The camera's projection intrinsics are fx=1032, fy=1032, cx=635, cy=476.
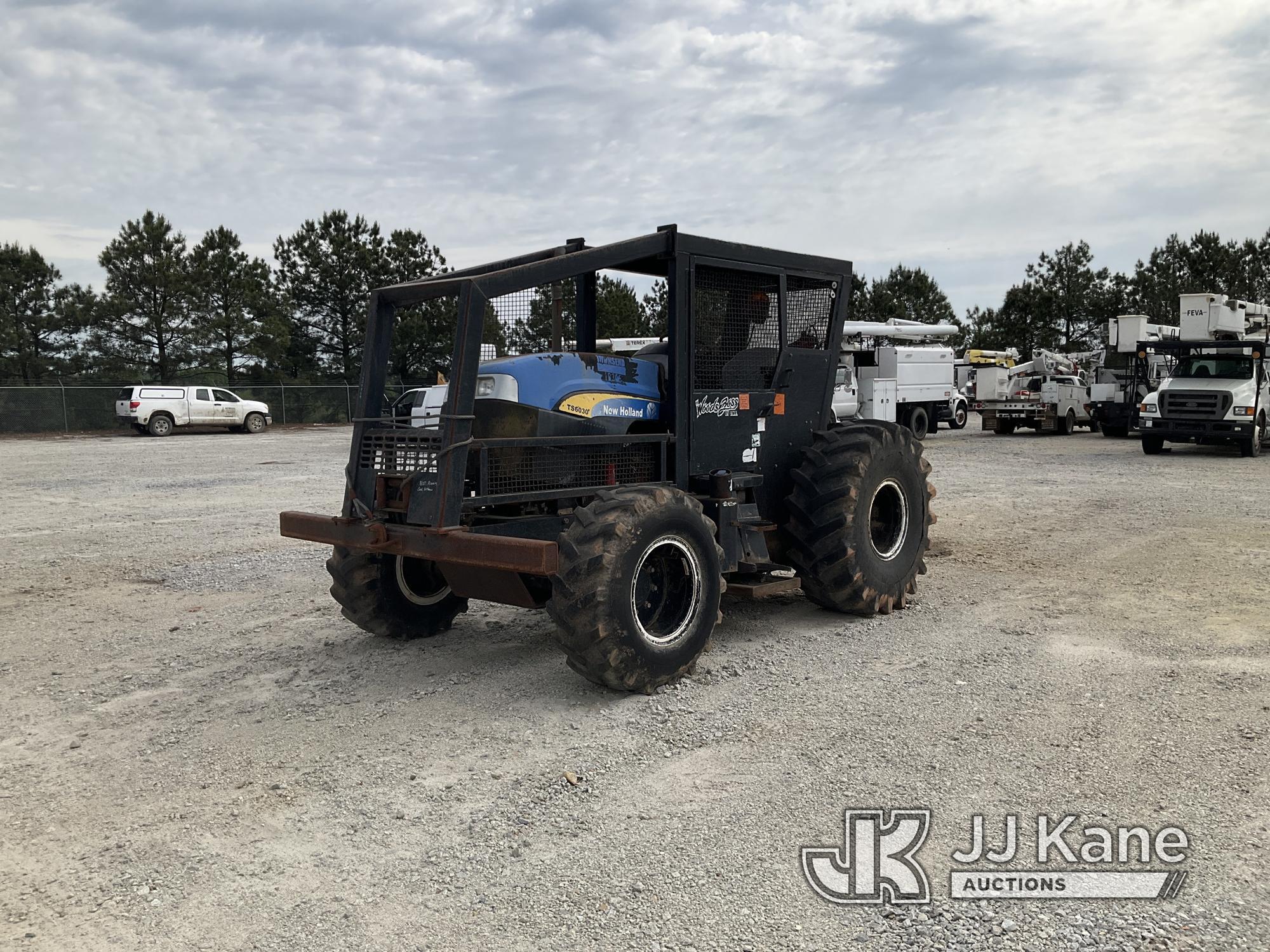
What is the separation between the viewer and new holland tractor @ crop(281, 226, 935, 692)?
17.9 feet

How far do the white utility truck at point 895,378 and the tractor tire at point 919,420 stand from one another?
0.02 metres

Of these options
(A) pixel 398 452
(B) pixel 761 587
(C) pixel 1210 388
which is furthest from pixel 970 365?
(A) pixel 398 452

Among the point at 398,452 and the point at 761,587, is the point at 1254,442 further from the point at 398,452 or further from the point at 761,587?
the point at 398,452

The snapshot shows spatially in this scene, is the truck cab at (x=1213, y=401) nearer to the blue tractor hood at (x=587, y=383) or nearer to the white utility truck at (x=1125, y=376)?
the white utility truck at (x=1125, y=376)

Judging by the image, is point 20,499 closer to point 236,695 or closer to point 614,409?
point 236,695

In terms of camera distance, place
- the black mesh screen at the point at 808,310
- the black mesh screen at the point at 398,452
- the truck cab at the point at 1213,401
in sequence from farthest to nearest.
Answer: the truck cab at the point at 1213,401
the black mesh screen at the point at 808,310
the black mesh screen at the point at 398,452

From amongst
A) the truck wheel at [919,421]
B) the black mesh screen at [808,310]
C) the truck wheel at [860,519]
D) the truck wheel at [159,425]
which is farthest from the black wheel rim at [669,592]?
the truck wheel at [159,425]

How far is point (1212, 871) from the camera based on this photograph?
3.54 meters

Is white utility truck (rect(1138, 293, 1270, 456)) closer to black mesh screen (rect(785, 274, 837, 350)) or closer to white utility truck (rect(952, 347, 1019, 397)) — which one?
white utility truck (rect(952, 347, 1019, 397))

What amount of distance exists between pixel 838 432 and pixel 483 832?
14.5 ft

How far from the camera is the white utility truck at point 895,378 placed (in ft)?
89.6

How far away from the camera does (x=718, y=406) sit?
6758 mm

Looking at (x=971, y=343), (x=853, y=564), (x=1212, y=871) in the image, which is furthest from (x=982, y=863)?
(x=971, y=343)

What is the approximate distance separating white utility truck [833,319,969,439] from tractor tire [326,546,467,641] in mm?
20169
